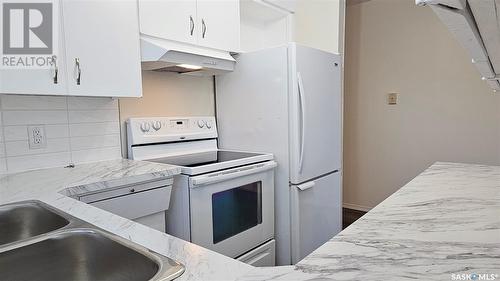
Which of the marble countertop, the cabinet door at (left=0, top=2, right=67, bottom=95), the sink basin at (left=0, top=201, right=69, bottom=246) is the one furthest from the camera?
the cabinet door at (left=0, top=2, right=67, bottom=95)

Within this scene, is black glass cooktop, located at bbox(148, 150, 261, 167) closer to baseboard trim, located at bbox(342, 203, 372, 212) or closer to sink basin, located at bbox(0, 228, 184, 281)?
sink basin, located at bbox(0, 228, 184, 281)

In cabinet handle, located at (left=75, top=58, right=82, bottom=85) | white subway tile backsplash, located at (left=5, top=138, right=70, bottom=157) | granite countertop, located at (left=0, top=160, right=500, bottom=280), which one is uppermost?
cabinet handle, located at (left=75, top=58, right=82, bottom=85)

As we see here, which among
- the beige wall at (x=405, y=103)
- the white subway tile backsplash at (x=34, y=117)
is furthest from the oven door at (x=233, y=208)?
the beige wall at (x=405, y=103)

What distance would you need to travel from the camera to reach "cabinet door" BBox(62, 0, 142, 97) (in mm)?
1515

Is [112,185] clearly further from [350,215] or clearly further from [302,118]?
[350,215]

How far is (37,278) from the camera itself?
31.9 inches

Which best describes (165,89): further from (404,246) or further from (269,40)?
(404,246)

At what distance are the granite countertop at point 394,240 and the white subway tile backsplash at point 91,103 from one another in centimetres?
65

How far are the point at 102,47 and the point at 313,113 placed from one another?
134cm

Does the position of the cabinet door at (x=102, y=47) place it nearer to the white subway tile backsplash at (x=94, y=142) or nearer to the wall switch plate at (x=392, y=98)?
the white subway tile backsplash at (x=94, y=142)

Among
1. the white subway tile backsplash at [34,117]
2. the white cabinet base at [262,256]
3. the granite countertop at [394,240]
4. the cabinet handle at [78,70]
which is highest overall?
the cabinet handle at [78,70]

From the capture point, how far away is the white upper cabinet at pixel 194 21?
1800mm

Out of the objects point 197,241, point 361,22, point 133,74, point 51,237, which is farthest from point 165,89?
point 361,22

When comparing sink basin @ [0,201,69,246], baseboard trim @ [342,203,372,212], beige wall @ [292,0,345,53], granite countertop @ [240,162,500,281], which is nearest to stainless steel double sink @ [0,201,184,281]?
sink basin @ [0,201,69,246]
